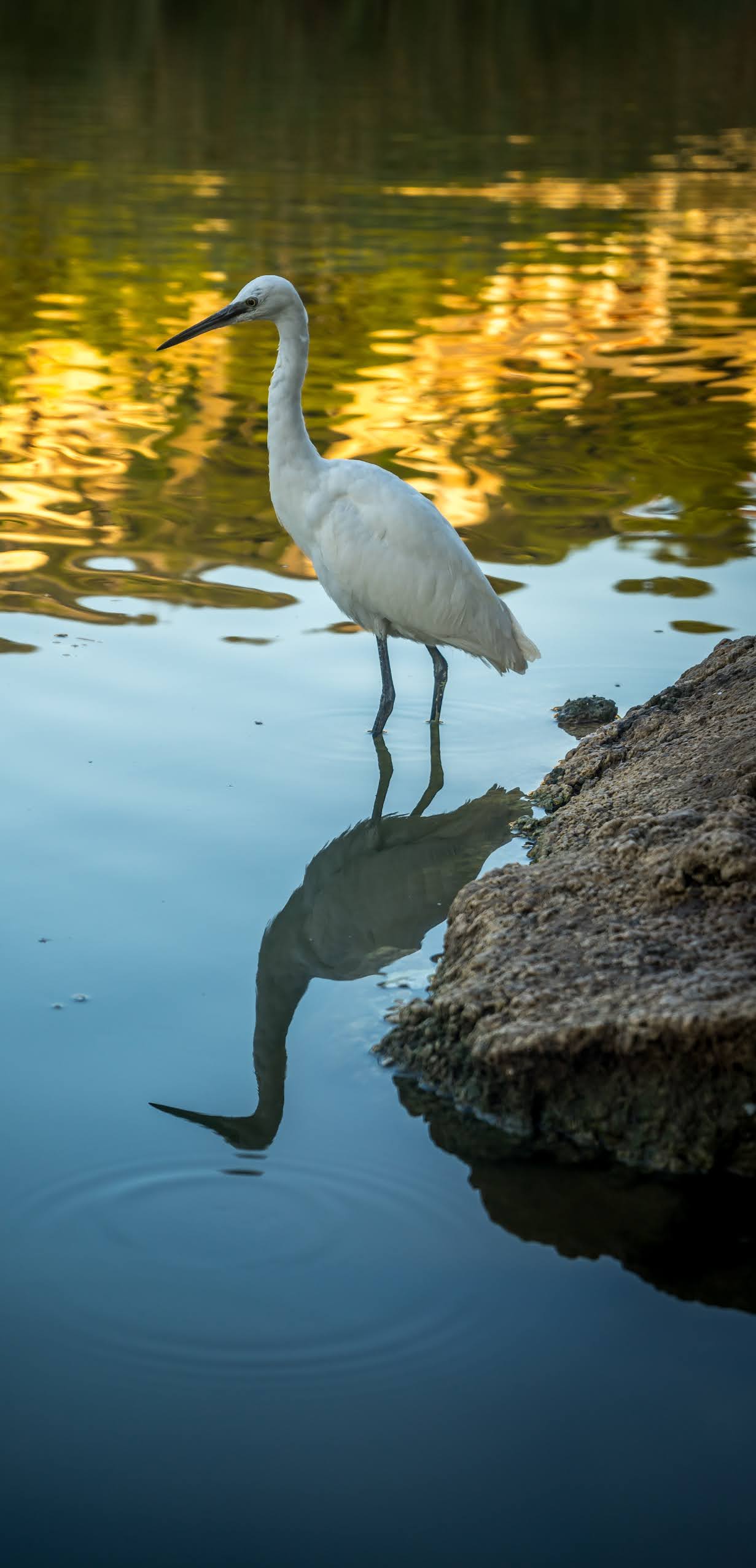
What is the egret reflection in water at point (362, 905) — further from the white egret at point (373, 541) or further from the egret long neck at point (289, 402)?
the egret long neck at point (289, 402)

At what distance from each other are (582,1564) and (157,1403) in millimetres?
695

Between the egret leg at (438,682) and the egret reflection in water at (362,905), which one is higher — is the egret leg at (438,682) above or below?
above

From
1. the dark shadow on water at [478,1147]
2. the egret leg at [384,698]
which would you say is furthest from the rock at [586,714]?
the dark shadow on water at [478,1147]

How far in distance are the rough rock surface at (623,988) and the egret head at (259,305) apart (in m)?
2.42

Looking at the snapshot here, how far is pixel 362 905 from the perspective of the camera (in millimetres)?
4367

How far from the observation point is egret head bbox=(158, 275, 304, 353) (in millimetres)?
5582

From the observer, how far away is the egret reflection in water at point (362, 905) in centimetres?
347

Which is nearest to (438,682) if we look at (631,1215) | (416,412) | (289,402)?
(289,402)

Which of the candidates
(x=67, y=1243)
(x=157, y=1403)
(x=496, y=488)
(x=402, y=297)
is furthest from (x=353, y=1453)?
(x=402, y=297)

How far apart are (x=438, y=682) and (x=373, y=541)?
537 millimetres

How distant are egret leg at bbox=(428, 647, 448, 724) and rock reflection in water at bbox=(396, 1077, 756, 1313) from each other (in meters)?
2.58

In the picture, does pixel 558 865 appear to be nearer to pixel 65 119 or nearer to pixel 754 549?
pixel 754 549

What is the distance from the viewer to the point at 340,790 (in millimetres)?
5055

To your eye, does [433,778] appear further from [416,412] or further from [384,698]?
[416,412]
